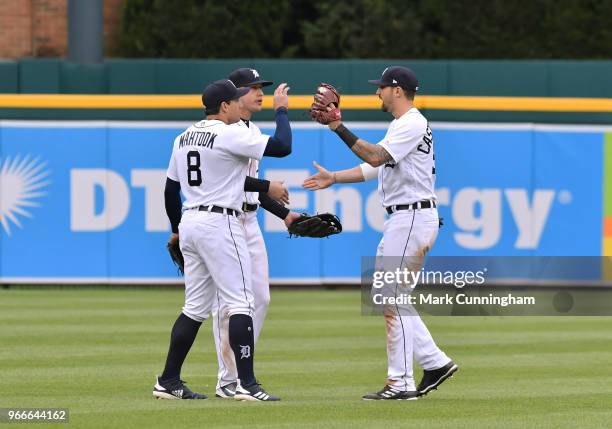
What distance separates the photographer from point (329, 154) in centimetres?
1650

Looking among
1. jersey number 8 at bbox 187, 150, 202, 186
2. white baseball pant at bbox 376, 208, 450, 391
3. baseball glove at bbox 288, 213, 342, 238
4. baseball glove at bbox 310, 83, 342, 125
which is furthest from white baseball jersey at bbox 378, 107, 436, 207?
jersey number 8 at bbox 187, 150, 202, 186

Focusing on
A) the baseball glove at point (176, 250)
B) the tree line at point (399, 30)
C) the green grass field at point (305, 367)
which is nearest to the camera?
the green grass field at point (305, 367)

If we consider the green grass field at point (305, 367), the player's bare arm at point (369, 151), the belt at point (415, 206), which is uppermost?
the player's bare arm at point (369, 151)

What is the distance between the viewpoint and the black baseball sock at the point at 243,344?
8.49 meters

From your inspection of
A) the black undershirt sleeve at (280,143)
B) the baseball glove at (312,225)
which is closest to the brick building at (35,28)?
the baseball glove at (312,225)

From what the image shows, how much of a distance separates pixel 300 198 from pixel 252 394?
7967mm

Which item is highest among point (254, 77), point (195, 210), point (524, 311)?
point (254, 77)

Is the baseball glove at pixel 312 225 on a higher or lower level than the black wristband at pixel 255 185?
lower

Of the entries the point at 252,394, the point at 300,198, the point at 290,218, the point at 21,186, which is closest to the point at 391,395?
the point at 252,394

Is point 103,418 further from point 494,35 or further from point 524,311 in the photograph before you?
point 494,35

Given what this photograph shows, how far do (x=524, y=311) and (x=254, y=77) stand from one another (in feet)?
22.3

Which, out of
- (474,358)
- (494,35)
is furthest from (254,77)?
(494,35)

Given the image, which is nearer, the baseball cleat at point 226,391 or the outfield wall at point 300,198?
the baseball cleat at point 226,391

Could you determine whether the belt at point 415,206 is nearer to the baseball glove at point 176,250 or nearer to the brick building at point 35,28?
the baseball glove at point 176,250
